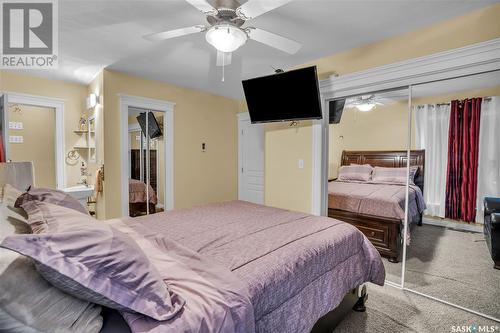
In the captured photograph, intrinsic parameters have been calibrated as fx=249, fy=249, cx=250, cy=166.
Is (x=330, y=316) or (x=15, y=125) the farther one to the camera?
(x=15, y=125)

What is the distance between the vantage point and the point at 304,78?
241 cm

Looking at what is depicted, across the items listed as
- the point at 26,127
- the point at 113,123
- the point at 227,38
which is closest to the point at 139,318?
the point at 227,38

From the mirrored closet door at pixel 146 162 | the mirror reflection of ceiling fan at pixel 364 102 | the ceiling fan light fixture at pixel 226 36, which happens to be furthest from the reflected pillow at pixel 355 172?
the mirrored closet door at pixel 146 162

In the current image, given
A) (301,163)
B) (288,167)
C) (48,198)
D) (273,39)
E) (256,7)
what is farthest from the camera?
(288,167)

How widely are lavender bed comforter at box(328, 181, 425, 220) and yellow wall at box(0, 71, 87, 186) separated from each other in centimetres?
377

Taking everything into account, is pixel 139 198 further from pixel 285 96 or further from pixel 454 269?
pixel 454 269

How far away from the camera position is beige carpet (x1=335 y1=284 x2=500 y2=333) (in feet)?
5.88

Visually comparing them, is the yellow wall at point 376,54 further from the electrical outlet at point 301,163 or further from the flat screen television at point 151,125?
the flat screen television at point 151,125

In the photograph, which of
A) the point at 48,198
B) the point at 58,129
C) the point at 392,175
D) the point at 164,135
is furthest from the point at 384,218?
the point at 58,129

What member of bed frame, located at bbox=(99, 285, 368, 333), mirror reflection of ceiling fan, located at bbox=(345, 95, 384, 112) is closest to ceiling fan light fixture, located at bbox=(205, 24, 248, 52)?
mirror reflection of ceiling fan, located at bbox=(345, 95, 384, 112)

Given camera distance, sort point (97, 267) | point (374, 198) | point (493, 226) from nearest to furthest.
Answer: point (97, 267) < point (493, 226) < point (374, 198)

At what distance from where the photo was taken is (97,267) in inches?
30.9

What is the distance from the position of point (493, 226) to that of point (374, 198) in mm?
951

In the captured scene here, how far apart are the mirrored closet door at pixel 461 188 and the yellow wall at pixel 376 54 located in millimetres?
320
